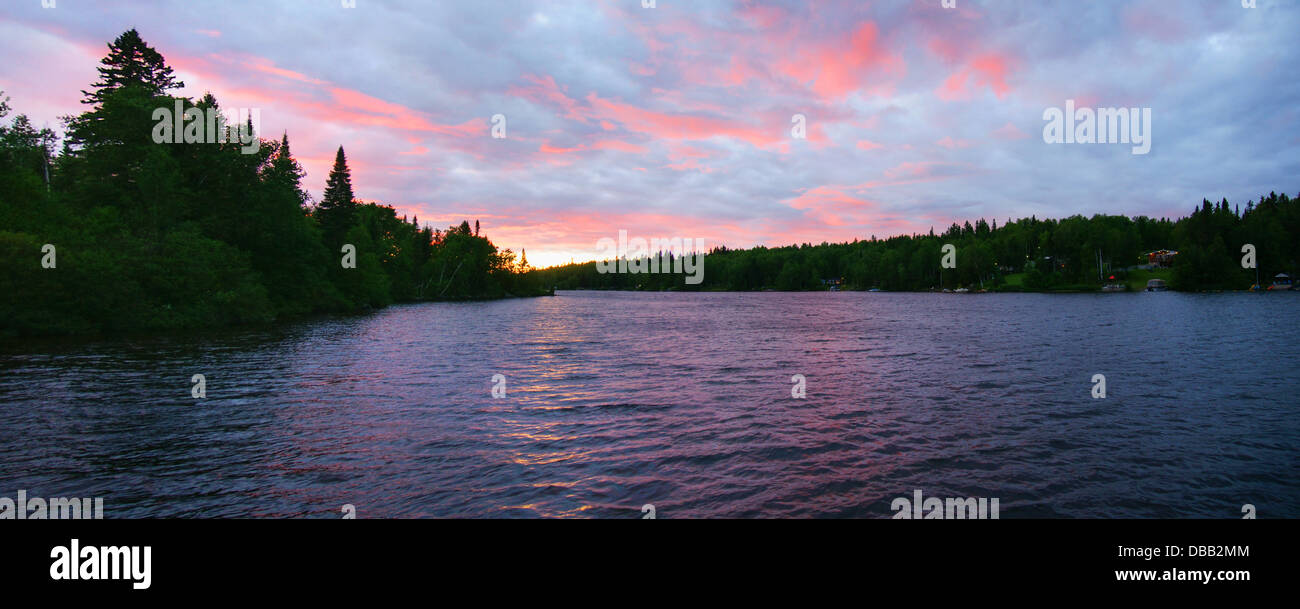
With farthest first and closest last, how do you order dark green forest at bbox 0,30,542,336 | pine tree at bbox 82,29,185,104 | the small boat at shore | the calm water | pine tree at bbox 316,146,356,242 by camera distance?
the small boat at shore < pine tree at bbox 316,146,356,242 < pine tree at bbox 82,29,185,104 < dark green forest at bbox 0,30,542,336 < the calm water

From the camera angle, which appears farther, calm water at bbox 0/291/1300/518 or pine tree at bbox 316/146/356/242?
pine tree at bbox 316/146/356/242

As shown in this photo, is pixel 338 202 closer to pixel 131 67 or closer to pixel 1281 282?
pixel 131 67

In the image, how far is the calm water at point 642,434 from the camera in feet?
39.6

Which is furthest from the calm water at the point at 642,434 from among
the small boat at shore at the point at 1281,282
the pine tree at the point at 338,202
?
the small boat at shore at the point at 1281,282

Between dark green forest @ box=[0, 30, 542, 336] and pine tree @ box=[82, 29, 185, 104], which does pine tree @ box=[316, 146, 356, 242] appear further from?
pine tree @ box=[82, 29, 185, 104]

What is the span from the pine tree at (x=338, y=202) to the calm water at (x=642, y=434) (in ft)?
282

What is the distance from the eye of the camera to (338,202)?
118062mm

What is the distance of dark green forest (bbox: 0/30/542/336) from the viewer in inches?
1688

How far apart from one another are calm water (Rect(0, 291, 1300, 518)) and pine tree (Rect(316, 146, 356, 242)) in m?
85.8

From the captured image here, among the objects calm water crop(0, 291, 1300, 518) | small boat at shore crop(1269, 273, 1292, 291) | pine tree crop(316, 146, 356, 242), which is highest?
pine tree crop(316, 146, 356, 242)

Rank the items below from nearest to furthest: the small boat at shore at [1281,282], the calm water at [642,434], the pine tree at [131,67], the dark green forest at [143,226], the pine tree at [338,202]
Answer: the calm water at [642,434], the dark green forest at [143,226], the pine tree at [131,67], the pine tree at [338,202], the small boat at shore at [1281,282]

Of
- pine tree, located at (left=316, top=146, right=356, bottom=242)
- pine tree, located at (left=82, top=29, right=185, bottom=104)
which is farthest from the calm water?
pine tree, located at (left=316, top=146, right=356, bottom=242)

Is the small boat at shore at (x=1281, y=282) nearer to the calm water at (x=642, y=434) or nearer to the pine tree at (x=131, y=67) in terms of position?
the calm water at (x=642, y=434)
